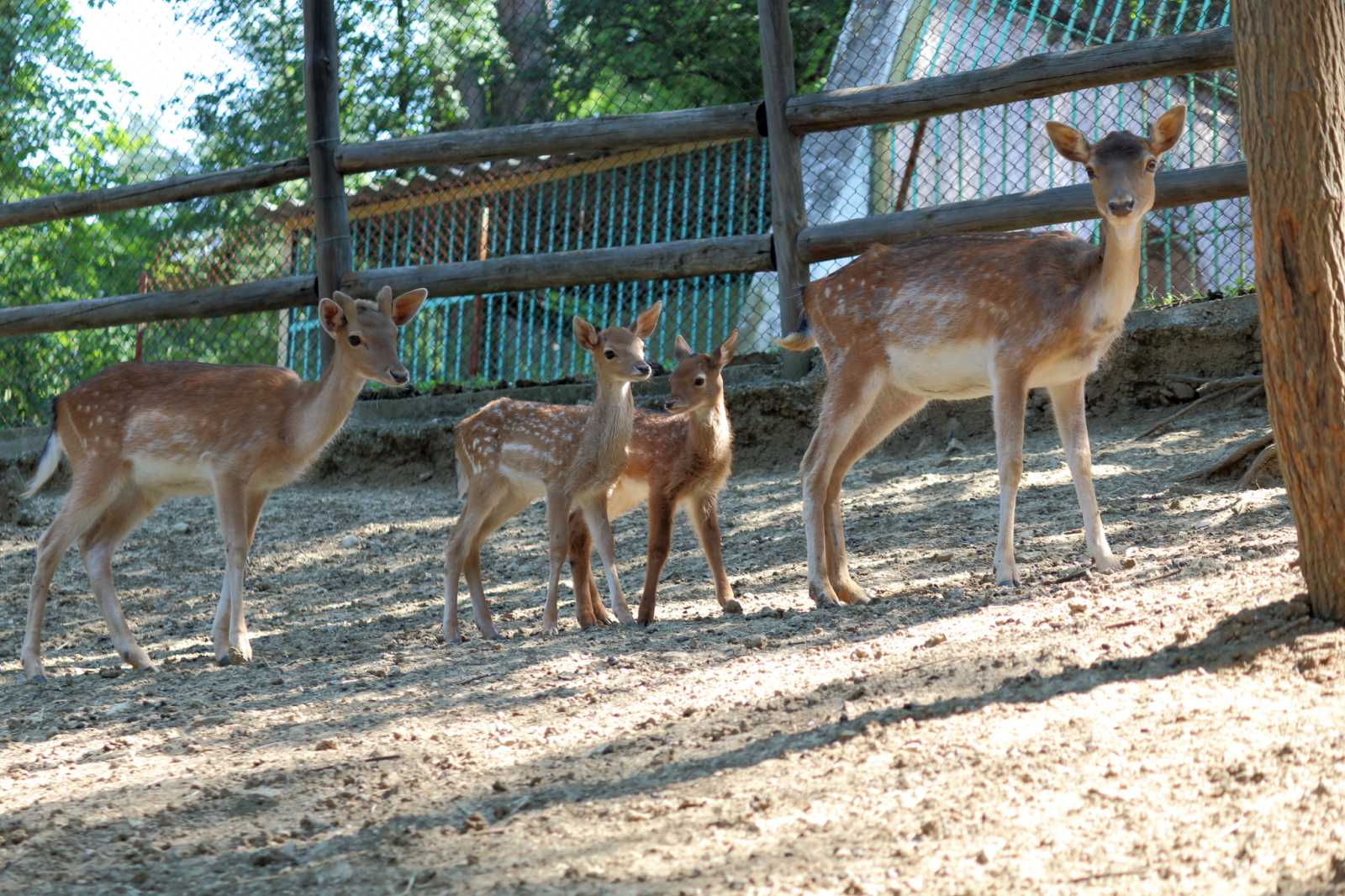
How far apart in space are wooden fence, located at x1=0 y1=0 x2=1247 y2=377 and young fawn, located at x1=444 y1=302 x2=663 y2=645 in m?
2.04

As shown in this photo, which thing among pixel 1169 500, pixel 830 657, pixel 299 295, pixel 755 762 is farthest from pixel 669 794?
pixel 299 295

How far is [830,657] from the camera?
5277mm

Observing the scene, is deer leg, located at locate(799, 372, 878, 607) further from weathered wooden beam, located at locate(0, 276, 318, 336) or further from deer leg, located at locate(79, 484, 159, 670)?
weathered wooden beam, located at locate(0, 276, 318, 336)

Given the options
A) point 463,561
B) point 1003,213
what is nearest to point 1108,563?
point 463,561

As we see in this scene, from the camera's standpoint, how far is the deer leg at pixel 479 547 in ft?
24.1

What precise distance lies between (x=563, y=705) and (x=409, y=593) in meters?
3.61

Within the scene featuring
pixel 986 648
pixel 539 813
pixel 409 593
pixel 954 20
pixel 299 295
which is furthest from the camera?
pixel 954 20

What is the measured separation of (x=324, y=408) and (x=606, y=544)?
4.89 ft

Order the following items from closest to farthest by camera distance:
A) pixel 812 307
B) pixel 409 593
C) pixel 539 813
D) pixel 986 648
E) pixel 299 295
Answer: pixel 539 813 → pixel 986 648 → pixel 812 307 → pixel 409 593 → pixel 299 295

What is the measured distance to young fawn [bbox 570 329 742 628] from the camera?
7.26m

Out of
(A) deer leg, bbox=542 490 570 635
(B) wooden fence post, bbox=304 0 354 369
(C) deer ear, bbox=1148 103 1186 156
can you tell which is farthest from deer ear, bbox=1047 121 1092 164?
(B) wooden fence post, bbox=304 0 354 369

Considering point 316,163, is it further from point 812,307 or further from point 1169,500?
point 1169,500

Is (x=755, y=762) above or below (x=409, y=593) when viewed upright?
above

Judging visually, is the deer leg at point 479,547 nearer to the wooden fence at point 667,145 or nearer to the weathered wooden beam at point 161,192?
the wooden fence at point 667,145
